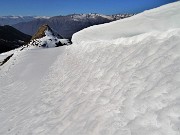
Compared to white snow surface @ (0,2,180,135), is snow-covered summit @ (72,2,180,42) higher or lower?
higher

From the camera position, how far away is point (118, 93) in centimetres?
658

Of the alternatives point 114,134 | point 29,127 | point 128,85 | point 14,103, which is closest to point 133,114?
point 114,134

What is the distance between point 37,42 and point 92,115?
26.2 meters

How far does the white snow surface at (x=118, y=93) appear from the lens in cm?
507

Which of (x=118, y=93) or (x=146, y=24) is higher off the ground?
(x=146, y=24)

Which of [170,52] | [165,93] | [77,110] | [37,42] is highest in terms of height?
[170,52]

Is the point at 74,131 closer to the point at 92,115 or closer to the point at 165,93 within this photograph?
the point at 92,115

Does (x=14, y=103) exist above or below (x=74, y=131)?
below

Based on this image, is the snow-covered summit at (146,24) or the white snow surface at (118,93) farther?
the snow-covered summit at (146,24)

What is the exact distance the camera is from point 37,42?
3144 cm

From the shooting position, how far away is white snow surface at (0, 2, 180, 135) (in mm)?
5074

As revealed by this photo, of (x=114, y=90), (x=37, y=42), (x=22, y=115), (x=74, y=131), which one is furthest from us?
(x=37, y=42)

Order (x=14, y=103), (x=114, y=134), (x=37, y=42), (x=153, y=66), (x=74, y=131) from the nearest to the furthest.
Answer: (x=114, y=134), (x=74, y=131), (x=153, y=66), (x=14, y=103), (x=37, y=42)

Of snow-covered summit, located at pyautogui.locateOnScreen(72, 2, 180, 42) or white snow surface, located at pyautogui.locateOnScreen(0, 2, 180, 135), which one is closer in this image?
white snow surface, located at pyautogui.locateOnScreen(0, 2, 180, 135)
